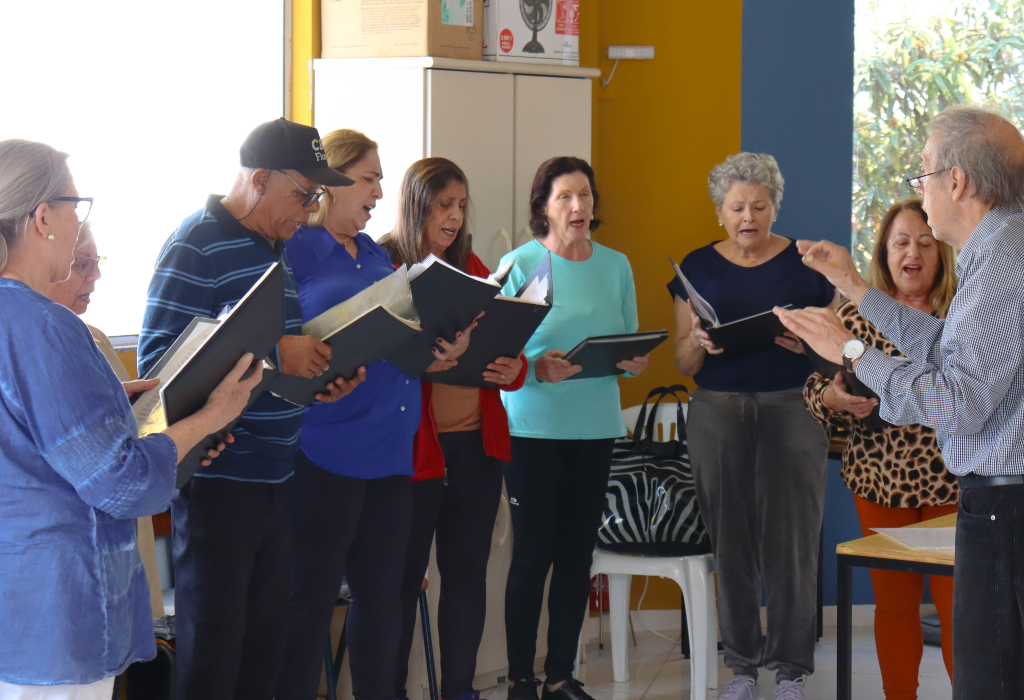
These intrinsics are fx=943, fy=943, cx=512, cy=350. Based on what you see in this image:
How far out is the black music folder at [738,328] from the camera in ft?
9.30

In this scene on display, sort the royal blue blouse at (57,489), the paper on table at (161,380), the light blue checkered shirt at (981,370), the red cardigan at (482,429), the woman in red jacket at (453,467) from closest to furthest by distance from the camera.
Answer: the royal blue blouse at (57,489)
the paper on table at (161,380)
the light blue checkered shirt at (981,370)
the red cardigan at (482,429)
the woman in red jacket at (453,467)

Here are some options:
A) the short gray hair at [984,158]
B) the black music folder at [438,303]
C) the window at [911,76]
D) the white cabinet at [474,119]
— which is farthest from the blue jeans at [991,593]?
the window at [911,76]

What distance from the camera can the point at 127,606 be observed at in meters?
1.51

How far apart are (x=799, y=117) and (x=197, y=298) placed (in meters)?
3.00

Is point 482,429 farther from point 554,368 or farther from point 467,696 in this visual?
point 467,696

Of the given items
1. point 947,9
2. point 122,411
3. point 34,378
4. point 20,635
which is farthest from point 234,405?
point 947,9

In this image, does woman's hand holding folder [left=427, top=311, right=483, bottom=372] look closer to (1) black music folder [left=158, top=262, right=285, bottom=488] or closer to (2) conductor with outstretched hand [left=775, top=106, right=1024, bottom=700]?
(1) black music folder [left=158, top=262, right=285, bottom=488]

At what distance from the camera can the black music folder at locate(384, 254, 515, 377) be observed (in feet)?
6.87

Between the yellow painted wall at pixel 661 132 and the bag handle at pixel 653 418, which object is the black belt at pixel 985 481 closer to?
the bag handle at pixel 653 418

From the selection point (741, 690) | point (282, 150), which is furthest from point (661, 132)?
point (282, 150)

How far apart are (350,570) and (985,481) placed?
4.83 ft

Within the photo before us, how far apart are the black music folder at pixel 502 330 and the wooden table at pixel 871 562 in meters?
0.97

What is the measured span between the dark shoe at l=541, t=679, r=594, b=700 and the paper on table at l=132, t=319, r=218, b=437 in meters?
1.86

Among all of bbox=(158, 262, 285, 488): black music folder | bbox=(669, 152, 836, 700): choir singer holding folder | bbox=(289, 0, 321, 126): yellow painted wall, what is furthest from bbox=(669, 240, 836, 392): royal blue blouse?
bbox=(158, 262, 285, 488): black music folder
